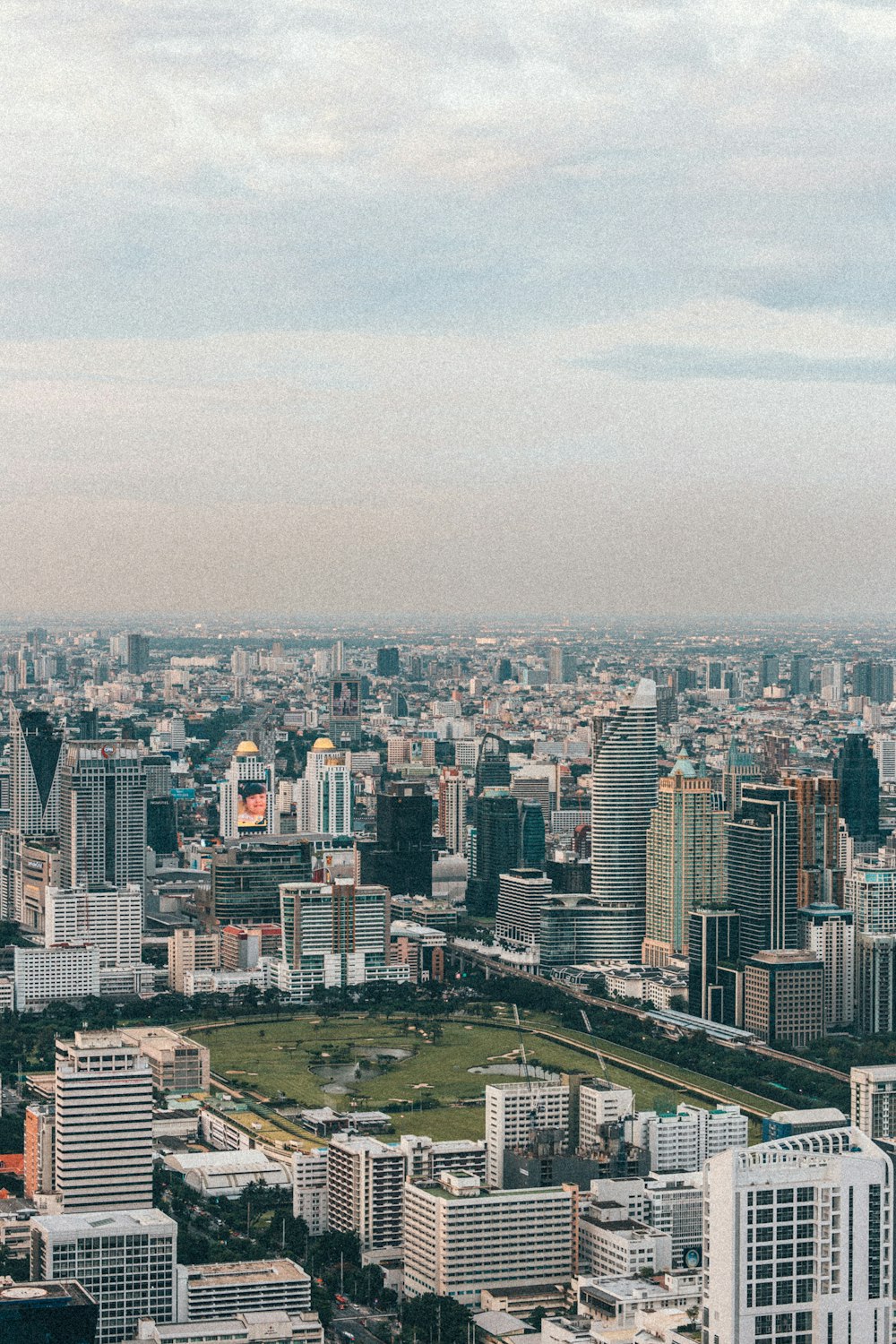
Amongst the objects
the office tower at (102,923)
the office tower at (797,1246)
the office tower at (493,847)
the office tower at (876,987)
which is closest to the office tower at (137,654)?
the office tower at (493,847)

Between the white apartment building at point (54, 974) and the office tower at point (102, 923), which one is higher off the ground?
the office tower at point (102, 923)


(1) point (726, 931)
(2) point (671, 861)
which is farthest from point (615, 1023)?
(2) point (671, 861)

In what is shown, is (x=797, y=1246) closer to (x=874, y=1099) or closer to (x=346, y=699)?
(x=874, y=1099)

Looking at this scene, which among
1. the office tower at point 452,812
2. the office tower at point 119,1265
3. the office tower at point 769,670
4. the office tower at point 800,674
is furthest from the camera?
the office tower at point 769,670

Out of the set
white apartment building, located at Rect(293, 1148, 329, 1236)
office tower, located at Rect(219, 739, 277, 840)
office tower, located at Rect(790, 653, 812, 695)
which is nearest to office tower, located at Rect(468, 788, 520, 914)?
office tower, located at Rect(219, 739, 277, 840)

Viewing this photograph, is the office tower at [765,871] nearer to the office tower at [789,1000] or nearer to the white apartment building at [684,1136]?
the office tower at [789,1000]

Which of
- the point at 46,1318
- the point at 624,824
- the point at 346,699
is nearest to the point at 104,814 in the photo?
the point at 624,824
